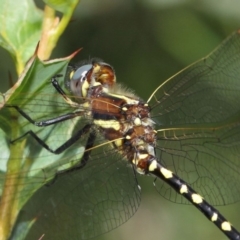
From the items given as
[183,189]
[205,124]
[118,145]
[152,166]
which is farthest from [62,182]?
[205,124]

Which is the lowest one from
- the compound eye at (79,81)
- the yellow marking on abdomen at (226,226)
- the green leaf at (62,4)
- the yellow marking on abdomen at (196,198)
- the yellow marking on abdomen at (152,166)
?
the yellow marking on abdomen at (226,226)

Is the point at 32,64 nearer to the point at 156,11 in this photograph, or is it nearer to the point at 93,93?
the point at 93,93

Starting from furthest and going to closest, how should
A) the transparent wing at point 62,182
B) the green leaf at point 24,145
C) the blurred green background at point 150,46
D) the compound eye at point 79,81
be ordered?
the blurred green background at point 150,46, the compound eye at point 79,81, the transparent wing at point 62,182, the green leaf at point 24,145

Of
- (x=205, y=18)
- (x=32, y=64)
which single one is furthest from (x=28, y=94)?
(x=205, y=18)

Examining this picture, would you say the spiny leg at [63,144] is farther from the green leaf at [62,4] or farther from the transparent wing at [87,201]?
the green leaf at [62,4]

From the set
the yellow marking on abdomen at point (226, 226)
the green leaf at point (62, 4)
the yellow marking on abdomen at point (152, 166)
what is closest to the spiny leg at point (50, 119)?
the green leaf at point (62, 4)

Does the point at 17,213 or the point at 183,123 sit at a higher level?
the point at 183,123

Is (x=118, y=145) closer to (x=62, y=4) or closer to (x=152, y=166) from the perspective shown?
(x=152, y=166)
